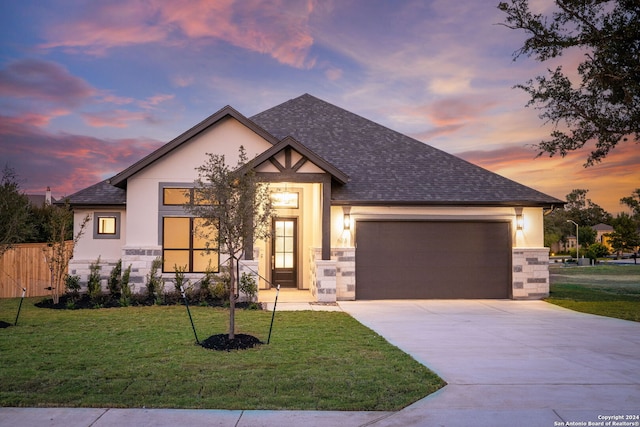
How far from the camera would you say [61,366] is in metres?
7.23

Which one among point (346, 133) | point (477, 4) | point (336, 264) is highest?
point (477, 4)

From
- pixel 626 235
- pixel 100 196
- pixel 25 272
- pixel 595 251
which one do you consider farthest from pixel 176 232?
pixel 626 235

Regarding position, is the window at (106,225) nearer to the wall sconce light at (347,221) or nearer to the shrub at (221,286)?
the shrub at (221,286)

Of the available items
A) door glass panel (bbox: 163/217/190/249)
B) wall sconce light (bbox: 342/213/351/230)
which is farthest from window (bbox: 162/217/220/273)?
wall sconce light (bbox: 342/213/351/230)

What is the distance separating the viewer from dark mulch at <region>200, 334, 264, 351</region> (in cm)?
845

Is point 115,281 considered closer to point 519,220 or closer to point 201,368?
point 201,368

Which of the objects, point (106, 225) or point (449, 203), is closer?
point (449, 203)

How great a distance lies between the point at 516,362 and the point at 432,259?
8.28m

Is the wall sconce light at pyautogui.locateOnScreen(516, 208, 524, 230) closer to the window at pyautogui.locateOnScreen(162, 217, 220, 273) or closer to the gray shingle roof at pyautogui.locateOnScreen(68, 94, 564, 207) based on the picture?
the gray shingle roof at pyautogui.locateOnScreen(68, 94, 564, 207)

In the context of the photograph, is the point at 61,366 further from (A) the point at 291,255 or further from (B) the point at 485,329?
(A) the point at 291,255

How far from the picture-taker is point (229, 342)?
867cm

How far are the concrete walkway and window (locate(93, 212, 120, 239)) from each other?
8.57 m

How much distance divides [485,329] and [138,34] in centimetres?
1322

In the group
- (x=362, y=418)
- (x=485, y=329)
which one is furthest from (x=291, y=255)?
(x=362, y=418)
